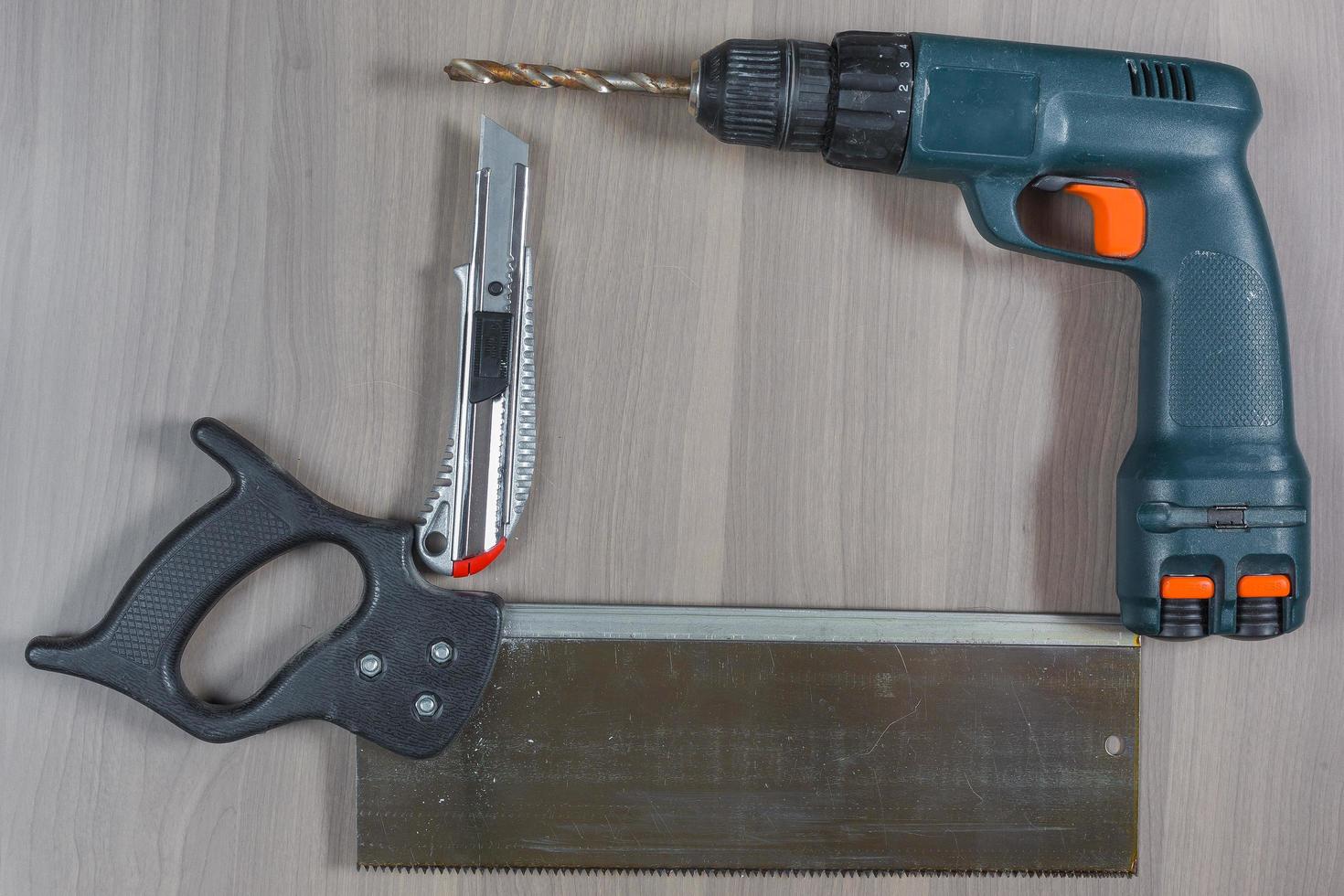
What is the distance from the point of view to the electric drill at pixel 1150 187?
89cm

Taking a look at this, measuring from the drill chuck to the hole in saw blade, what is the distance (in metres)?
0.65

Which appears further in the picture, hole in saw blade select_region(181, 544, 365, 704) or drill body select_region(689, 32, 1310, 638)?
hole in saw blade select_region(181, 544, 365, 704)

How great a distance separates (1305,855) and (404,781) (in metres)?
1.06

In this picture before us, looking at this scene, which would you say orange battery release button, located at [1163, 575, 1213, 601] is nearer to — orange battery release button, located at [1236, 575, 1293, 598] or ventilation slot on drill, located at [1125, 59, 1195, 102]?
orange battery release button, located at [1236, 575, 1293, 598]

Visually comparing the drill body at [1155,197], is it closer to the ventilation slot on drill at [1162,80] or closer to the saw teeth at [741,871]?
the ventilation slot on drill at [1162,80]

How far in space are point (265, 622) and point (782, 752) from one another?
602 millimetres

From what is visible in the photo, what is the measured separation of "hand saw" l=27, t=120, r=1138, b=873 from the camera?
0.95 meters

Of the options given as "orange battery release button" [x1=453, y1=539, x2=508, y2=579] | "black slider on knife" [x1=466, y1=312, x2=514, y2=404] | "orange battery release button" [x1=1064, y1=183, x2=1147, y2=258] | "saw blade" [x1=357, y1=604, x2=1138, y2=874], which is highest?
"orange battery release button" [x1=1064, y1=183, x2=1147, y2=258]

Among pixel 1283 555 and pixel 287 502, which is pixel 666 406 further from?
pixel 1283 555

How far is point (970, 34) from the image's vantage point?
1.05m

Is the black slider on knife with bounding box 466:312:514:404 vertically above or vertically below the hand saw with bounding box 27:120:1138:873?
above

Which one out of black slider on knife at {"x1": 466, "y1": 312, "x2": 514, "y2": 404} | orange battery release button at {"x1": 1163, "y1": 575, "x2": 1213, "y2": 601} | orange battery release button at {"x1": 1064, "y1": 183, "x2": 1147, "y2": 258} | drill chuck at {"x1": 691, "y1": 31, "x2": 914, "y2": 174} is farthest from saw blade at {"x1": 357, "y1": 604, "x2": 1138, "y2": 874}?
drill chuck at {"x1": 691, "y1": 31, "x2": 914, "y2": 174}

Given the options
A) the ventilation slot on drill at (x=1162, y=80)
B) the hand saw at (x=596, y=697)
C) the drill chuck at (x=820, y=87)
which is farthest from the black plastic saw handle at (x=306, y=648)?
the ventilation slot on drill at (x=1162, y=80)

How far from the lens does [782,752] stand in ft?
3.33
